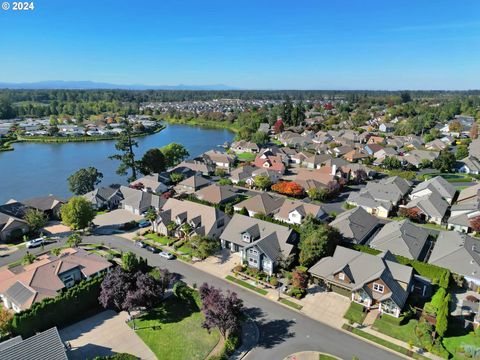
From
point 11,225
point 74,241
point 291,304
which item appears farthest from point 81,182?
point 291,304

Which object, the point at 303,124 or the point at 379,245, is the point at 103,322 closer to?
the point at 379,245

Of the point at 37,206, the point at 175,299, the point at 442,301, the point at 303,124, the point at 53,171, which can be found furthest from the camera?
the point at 303,124

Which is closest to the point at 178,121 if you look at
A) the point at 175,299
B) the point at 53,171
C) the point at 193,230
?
the point at 53,171

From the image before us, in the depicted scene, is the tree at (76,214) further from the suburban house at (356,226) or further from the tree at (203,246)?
the suburban house at (356,226)

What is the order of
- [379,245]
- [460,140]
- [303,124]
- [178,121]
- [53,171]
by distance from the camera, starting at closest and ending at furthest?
[379,245] → [53,171] → [460,140] → [303,124] → [178,121]

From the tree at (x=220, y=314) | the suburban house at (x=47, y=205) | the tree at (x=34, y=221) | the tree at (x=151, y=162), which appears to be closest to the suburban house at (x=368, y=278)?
the tree at (x=220, y=314)
